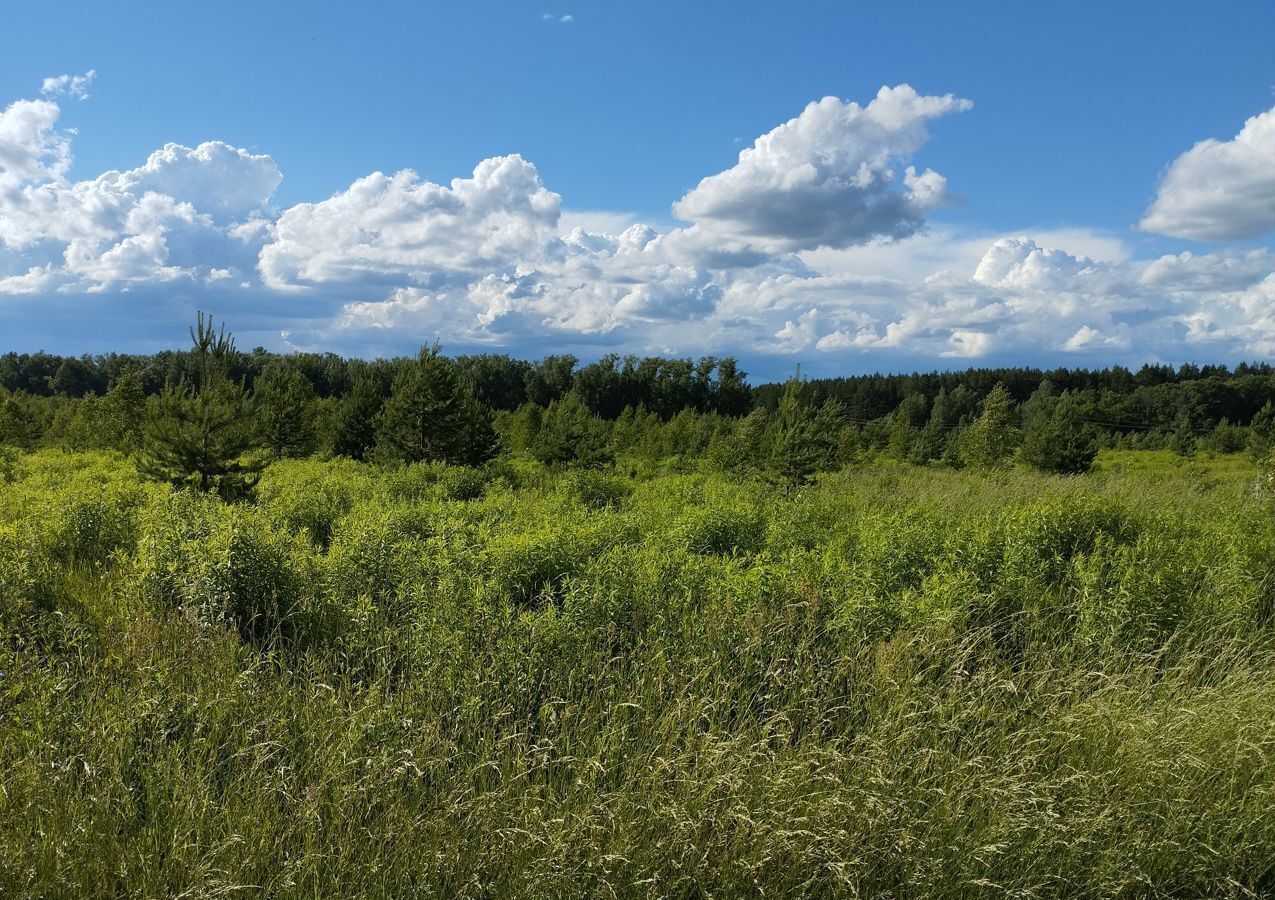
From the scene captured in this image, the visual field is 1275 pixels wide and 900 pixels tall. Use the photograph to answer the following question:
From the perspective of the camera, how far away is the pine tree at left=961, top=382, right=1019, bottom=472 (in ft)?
117

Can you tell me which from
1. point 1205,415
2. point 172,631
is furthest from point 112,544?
point 1205,415

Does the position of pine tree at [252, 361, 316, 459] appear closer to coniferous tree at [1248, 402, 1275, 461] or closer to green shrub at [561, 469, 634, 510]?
green shrub at [561, 469, 634, 510]

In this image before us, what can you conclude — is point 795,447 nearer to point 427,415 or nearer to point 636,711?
point 427,415

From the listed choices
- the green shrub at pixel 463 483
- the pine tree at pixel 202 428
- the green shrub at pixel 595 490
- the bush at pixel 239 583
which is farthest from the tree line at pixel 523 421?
the bush at pixel 239 583

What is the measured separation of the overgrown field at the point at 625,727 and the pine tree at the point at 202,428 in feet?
23.4

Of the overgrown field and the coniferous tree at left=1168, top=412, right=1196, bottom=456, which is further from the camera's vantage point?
the coniferous tree at left=1168, top=412, right=1196, bottom=456

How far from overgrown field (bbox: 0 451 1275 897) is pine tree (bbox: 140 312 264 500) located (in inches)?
281

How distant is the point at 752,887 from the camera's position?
297 cm

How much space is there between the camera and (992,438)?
35.6 meters

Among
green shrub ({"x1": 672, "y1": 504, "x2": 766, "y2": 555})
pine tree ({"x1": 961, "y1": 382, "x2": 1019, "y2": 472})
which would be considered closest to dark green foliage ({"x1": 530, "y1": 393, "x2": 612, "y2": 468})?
pine tree ({"x1": 961, "y1": 382, "x2": 1019, "y2": 472})

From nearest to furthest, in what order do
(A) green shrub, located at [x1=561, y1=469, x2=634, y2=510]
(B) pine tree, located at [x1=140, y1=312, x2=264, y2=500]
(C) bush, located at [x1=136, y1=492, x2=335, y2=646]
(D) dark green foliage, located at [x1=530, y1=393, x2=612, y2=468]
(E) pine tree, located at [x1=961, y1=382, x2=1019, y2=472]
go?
(C) bush, located at [x1=136, y1=492, x2=335, y2=646]
(B) pine tree, located at [x1=140, y1=312, x2=264, y2=500]
(A) green shrub, located at [x1=561, y1=469, x2=634, y2=510]
(D) dark green foliage, located at [x1=530, y1=393, x2=612, y2=468]
(E) pine tree, located at [x1=961, y1=382, x2=1019, y2=472]

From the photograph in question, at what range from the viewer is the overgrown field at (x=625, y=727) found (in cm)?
294

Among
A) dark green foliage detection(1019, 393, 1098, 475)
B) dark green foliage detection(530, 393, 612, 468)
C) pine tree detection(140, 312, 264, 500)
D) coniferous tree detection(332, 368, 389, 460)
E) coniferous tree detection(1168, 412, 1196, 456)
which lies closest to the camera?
pine tree detection(140, 312, 264, 500)

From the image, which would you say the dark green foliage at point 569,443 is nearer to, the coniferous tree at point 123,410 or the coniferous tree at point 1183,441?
the coniferous tree at point 123,410
